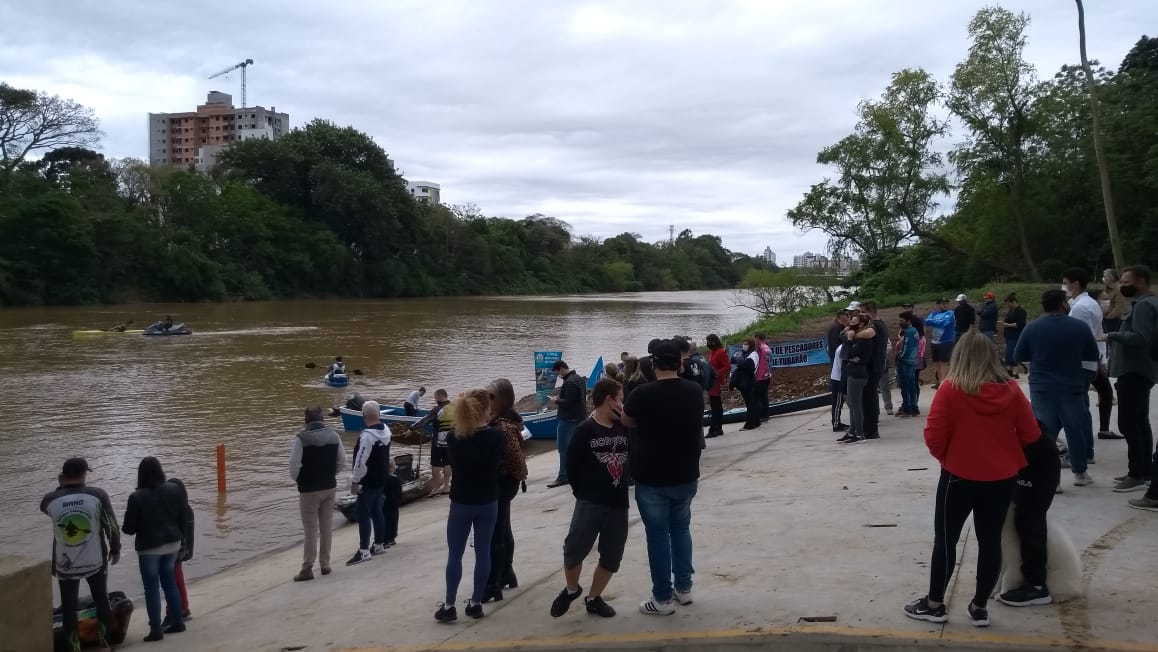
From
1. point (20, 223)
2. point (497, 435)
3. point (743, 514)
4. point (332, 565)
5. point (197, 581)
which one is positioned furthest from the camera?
point (20, 223)

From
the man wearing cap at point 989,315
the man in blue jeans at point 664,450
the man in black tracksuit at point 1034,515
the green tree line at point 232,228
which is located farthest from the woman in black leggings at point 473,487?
the green tree line at point 232,228

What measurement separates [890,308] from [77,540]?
99.5ft

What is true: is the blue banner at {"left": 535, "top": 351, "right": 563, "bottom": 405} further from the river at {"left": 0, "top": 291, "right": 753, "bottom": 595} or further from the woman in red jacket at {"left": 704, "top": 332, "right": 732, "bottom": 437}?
the woman in red jacket at {"left": 704, "top": 332, "right": 732, "bottom": 437}

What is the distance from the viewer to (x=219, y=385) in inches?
1077

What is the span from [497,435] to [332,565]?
12.6 feet

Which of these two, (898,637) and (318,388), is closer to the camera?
(898,637)

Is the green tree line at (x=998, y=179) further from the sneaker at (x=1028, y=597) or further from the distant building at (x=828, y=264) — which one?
the sneaker at (x=1028, y=597)

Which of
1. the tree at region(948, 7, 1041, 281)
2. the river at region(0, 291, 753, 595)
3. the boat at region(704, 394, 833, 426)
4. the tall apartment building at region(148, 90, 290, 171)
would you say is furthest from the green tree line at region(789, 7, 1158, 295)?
the tall apartment building at region(148, 90, 290, 171)

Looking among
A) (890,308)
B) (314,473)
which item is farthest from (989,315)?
(890,308)

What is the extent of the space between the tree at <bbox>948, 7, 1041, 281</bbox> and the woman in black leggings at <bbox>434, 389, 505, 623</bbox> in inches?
1351

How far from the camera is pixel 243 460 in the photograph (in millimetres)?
16453

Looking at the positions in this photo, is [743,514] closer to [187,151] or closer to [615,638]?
[615,638]

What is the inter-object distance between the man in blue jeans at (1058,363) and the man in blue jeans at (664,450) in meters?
3.26

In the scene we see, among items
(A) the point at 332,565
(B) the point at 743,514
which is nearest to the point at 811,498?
(B) the point at 743,514
